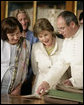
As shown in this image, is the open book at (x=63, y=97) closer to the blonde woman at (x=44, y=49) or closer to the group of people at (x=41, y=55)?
the group of people at (x=41, y=55)

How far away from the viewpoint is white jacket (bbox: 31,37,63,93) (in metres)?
2.49

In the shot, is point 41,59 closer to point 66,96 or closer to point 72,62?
point 72,62

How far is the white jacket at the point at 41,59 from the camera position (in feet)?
8.16

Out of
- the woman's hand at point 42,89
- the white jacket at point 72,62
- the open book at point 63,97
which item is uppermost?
the white jacket at point 72,62

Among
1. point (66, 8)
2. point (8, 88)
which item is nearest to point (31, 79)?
point (8, 88)

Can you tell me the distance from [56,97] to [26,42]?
126 cm

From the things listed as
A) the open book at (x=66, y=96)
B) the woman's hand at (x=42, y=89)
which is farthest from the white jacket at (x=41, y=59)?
the open book at (x=66, y=96)

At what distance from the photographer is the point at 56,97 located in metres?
1.39

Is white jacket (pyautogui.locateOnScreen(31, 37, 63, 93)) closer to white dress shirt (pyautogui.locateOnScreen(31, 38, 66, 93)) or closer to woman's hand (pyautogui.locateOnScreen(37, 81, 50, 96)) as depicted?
white dress shirt (pyautogui.locateOnScreen(31, 38, 66, 93))

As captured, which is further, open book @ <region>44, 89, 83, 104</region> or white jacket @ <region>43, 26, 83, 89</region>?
white jacket @ <region>43, 26, 83, 89</region>

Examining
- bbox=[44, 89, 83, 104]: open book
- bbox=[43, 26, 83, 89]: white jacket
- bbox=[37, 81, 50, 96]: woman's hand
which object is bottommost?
bbox=[37, 81, 50, 96]: woman's hand

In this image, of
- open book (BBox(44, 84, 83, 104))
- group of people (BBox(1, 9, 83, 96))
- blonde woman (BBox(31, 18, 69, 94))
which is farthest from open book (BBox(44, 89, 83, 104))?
blonde woman (BBox(31, 18, 69, 94))

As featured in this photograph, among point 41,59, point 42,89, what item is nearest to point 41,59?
point 41,59

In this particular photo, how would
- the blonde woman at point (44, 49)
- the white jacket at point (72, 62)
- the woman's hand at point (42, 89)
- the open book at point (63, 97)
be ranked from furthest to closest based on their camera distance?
the blonde woman at point (44, 49), the white jacket at point (72, 62), the woman's hand at point (42, 89), the open book at point (63, 97)
